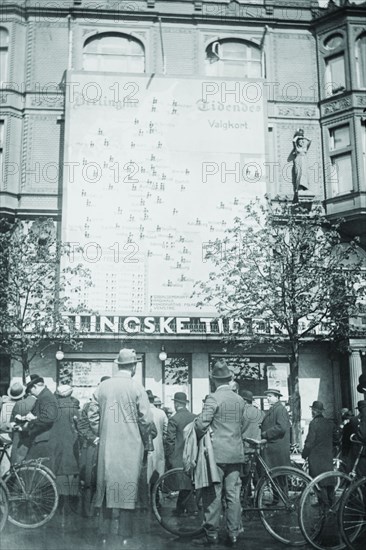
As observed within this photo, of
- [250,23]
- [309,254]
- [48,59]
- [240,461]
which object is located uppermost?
[250,23]

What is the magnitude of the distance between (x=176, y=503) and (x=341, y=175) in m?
15.8

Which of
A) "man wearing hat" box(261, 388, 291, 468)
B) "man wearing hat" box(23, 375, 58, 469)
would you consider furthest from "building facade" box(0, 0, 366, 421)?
"man wearing hat" box(23, 375, 58, 469)

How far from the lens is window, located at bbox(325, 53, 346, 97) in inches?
854

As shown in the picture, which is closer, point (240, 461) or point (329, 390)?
point (240, 461)

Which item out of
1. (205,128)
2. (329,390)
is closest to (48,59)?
(205,128)

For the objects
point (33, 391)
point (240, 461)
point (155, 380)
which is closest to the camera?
point (240, 461)

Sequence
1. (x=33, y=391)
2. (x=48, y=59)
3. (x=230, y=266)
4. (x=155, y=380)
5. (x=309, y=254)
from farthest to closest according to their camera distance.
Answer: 1. (x=48, y=59)
2. (x=155, y=380)
3. (x=230, y=266)
4. (x=309, y=254)
5. (x=33, y=391)

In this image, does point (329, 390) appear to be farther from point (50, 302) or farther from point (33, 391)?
point (33, 391)

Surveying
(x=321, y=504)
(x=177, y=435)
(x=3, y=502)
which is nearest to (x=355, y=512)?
(x=321, y=504)

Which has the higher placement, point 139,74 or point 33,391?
point 139,74

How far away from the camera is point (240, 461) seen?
21.2ft

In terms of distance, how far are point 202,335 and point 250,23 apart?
11749 millimetres

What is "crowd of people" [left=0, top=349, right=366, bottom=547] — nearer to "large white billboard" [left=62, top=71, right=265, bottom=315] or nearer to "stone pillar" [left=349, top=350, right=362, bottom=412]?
"large white billboard" [left=62, top=71, right=265, bottom=315]

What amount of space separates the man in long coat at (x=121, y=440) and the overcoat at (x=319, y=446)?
2.34 meters
